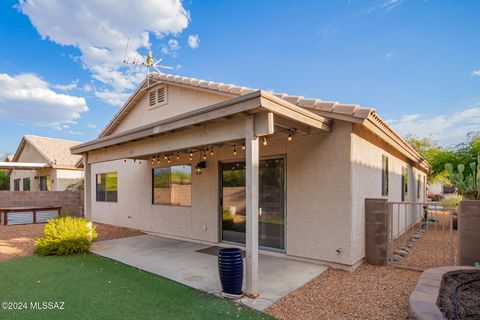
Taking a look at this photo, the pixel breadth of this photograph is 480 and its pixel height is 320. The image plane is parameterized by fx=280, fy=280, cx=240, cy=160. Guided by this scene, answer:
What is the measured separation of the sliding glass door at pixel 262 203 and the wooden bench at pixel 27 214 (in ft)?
37.0

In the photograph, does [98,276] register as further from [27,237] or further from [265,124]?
[27,237]

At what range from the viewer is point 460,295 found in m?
4.05

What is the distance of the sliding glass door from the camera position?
6887mm

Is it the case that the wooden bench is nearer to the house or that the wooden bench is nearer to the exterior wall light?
the house

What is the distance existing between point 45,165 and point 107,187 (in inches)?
314

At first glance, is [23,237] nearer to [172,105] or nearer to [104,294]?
[172,105]

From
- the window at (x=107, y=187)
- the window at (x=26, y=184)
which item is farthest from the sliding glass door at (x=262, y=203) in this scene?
the window at (x=26, y=184)

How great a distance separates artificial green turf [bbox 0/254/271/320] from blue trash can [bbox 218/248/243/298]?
204mm

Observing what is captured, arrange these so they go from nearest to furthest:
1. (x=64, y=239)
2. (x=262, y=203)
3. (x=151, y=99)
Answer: (x=262, y=203) < (x=64, y=239) < (x=151, y=99)

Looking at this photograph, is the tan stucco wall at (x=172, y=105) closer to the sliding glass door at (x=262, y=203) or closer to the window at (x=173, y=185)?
the window at (x=173, y=185)

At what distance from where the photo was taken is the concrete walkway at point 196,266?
475cm

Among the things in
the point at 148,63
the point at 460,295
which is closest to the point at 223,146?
the point at 148,63

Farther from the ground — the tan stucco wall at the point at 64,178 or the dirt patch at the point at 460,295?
the tan stucco wall at the point at 64,178

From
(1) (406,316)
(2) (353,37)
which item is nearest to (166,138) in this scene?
(1) (406,316)
